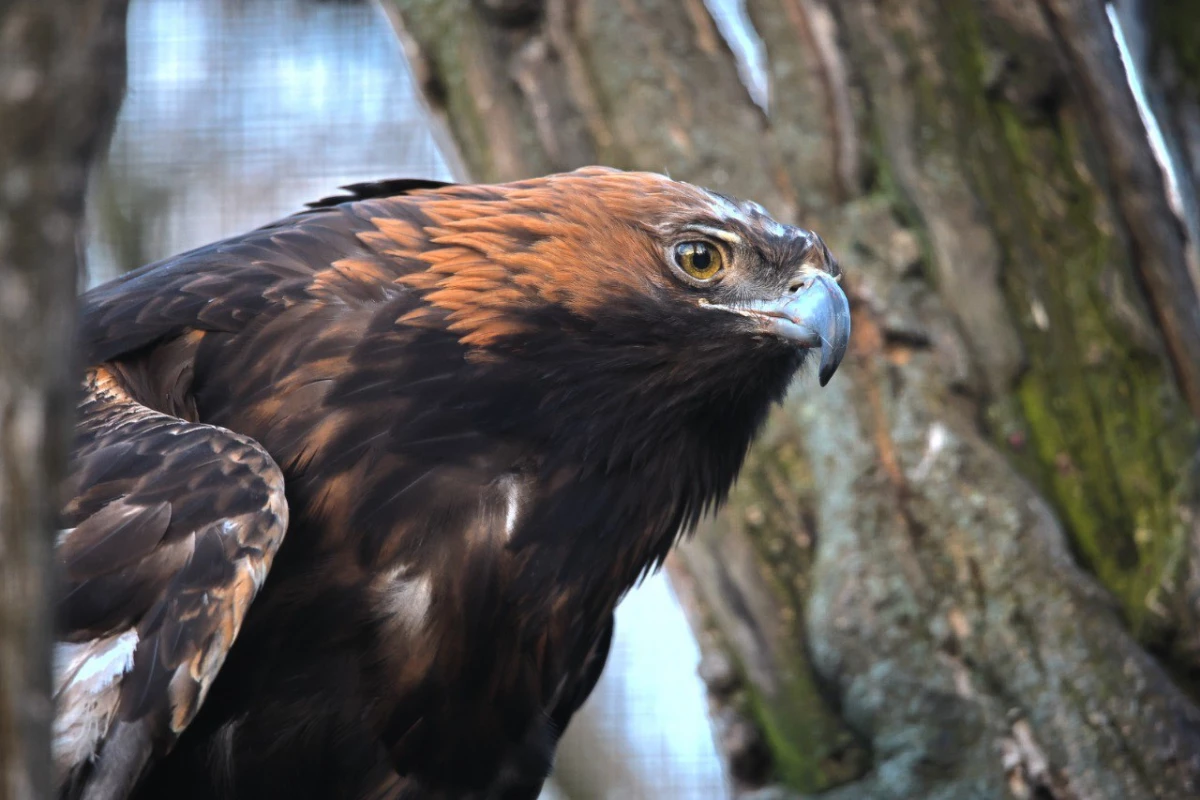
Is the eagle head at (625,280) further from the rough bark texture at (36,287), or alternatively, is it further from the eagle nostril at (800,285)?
the rough bark texture at (36,287)

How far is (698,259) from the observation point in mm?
3650

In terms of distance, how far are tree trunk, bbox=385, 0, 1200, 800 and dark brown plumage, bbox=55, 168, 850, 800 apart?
0.77 metres

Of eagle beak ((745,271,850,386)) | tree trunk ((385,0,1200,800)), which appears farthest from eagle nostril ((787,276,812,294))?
tree trunk ((385,0,1200,800))

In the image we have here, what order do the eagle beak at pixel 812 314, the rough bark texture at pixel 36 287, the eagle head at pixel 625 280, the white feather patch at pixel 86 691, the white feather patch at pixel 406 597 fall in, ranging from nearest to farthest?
the rough bark texture at pixel 36 287, the white feather patch at pixel 86 691, the white feather patch at pixel 406 597, the eagle head at pixel 625 280, the eagle beak at pixel 812 314

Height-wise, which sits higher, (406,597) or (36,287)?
(36,287)

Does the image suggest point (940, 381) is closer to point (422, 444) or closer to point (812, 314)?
point (812, 314)

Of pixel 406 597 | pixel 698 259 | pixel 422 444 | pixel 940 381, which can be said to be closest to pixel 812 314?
pixel 698 259

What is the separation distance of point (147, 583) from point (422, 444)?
723 mm

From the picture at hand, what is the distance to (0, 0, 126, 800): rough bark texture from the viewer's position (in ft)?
4.00

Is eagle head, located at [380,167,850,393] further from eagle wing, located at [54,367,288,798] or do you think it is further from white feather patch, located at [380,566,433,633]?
eagle wing, located at [54,367,288,798]

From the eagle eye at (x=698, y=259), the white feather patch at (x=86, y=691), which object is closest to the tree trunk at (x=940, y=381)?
the eagle eye at (x=698, y=259)

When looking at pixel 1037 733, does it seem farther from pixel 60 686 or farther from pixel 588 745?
pixel 588 745

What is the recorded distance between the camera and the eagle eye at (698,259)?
11.9 feet

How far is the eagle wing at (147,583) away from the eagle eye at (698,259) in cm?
120
